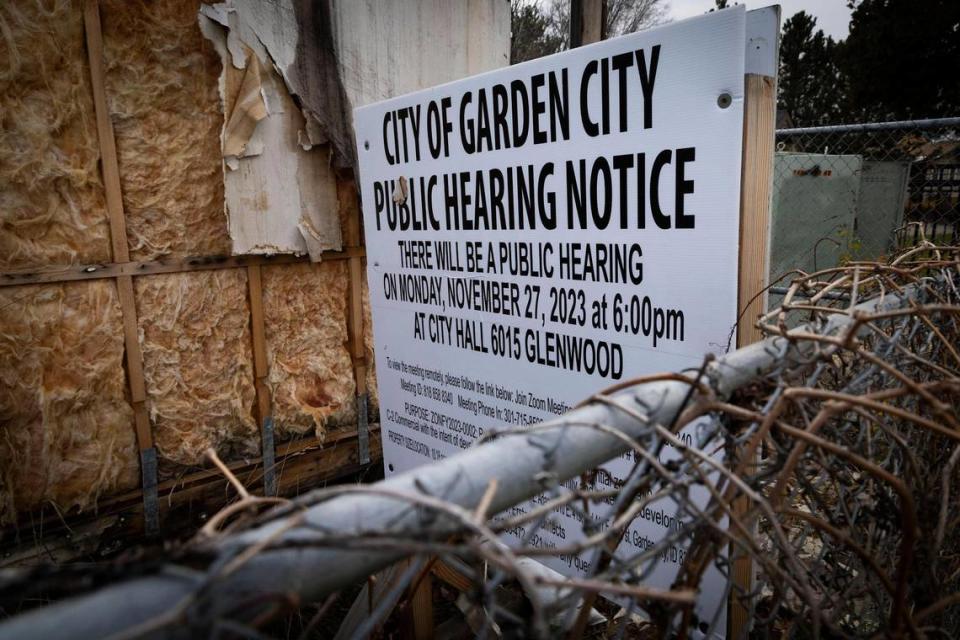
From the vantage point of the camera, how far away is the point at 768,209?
5.35ft

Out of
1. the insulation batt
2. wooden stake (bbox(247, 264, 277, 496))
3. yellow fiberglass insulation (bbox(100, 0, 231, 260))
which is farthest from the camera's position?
the insulation batt

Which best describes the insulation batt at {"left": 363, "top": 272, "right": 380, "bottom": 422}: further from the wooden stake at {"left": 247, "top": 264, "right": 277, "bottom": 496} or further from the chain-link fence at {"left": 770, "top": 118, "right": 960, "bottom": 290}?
the chain-link fence at {"left": 770, "top": 118, "right": 960, "bottom": 290}

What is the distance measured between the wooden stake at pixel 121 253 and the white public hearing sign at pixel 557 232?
1.24m

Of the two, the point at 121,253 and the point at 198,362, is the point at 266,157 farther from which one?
the point at 198,362

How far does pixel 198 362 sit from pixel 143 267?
22.9 inches

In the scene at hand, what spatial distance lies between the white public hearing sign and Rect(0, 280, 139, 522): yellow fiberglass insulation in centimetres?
140

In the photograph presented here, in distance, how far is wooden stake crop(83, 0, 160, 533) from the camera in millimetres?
2979

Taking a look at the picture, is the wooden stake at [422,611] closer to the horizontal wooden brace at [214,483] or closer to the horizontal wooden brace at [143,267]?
the horizontal wooden brace at [214,483]

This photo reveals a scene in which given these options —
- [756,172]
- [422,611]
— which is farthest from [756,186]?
[422,611]

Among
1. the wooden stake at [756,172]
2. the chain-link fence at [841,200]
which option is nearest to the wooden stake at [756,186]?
the wooden stake at [756,172]

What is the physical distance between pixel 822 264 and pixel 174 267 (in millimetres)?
6263

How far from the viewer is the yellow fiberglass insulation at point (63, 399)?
9.46ft

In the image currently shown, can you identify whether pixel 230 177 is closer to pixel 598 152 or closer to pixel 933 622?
pixel 598 152

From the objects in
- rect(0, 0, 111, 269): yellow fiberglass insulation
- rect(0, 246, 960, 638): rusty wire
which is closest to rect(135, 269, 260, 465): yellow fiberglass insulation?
rect(0, 0, 111, 269): yellow fiberglass insulation
